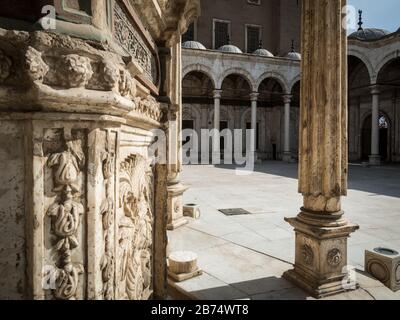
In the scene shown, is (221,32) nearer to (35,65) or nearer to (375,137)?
(375,137)

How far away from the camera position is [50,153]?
103 cm

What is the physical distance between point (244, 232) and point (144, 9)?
4.23m

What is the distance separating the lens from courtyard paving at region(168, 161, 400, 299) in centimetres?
325

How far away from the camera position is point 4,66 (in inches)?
37.5

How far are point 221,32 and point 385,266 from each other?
86.2ft

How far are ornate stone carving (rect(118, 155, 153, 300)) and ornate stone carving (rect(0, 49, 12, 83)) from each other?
71 cm

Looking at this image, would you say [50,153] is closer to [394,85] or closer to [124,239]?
[124,239]

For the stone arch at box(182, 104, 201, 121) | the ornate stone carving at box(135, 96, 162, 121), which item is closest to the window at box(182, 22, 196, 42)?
the stone arch at box(182, 104, 201, 121)

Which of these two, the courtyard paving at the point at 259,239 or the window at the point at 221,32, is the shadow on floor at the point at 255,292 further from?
the window at the point at 221,32

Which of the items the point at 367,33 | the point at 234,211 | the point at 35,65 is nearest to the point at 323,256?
the point at 35,65

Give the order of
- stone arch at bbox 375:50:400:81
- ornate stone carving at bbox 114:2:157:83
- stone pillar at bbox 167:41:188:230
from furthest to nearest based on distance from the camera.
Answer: stone arch at bbox 375:50:400:81, stone pillar at bbox 167:41:188:230, ornate stone carving at bbox 114:2:157:83

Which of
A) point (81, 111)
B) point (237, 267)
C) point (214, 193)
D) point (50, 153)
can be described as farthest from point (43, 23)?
point (214, 193)

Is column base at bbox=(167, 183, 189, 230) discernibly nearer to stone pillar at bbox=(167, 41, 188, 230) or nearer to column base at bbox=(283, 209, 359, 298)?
stone pillar at bbox=(167, 41, 188, 230)

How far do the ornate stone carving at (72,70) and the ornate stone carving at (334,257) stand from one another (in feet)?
10.7
